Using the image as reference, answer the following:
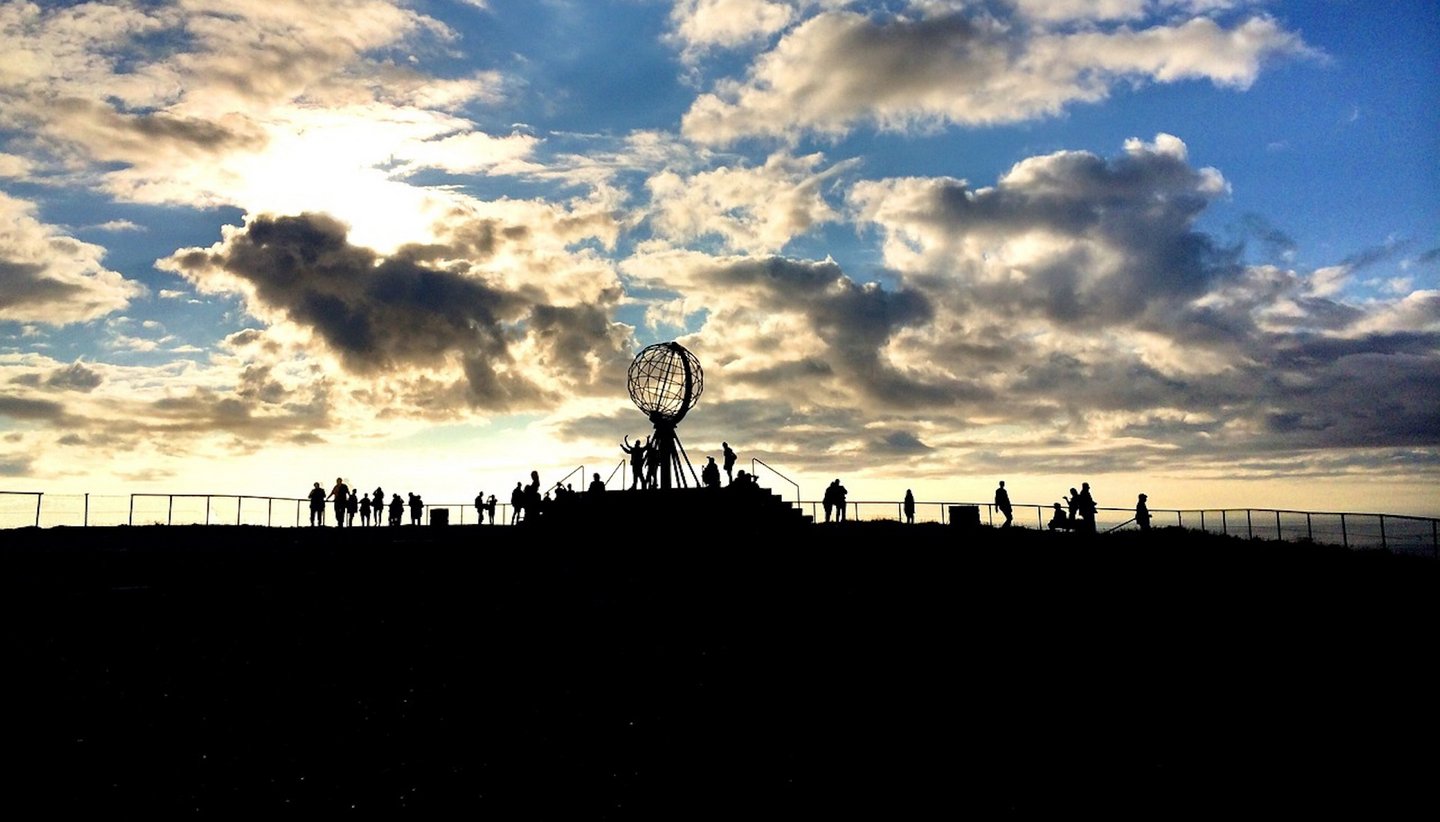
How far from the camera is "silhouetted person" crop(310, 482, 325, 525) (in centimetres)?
4247

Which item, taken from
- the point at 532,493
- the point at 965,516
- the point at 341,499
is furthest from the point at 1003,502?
the point at 341,499

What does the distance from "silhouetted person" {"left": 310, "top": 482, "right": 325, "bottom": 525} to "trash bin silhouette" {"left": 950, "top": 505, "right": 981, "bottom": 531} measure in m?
24.8

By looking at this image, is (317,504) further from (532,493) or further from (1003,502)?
(1003,502)

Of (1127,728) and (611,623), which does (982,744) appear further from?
(611,623)

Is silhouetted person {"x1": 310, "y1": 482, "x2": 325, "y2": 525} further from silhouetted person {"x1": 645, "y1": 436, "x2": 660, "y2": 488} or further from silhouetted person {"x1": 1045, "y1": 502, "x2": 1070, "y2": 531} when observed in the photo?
silhouetted person {"x1": 1045, "y1": 502, "x2": 1070, "y2": 531}

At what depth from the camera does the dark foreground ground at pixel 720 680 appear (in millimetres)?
16484

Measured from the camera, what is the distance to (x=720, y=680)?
841 inches

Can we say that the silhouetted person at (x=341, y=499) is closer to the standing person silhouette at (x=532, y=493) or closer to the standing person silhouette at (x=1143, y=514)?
the standing person silhouette at (x=532, y=493)

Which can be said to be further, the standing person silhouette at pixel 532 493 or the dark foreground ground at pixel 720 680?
the standing person silhouette at pixel 532 493


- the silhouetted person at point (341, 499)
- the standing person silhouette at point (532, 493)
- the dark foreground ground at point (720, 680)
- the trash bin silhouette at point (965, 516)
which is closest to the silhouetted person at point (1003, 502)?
the trash bin silhouette at point (965, 516)

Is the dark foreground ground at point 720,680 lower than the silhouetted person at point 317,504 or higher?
lower

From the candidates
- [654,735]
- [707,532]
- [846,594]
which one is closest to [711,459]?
[707,532]

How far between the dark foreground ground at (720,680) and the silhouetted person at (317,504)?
835cm

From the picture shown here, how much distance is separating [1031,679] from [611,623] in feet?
32.1
